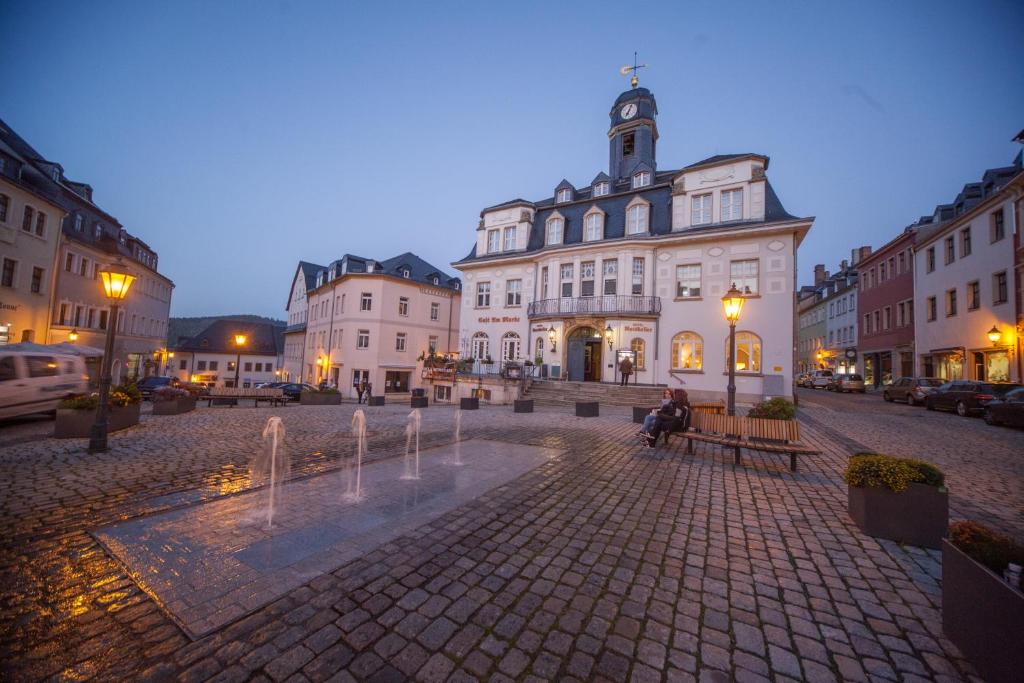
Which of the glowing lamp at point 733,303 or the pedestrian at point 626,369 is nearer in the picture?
the glowing lamp at point 733,303

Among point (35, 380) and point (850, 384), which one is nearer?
point (35, 380)

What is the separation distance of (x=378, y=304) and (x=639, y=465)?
30.2m

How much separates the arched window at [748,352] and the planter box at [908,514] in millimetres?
17762

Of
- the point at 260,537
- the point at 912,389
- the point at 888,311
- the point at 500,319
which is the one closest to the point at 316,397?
the point at 500,319

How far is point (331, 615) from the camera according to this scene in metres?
3.01

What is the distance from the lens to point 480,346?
29.1 metres

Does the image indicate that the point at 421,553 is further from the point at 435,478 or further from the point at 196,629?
the point at 435,478

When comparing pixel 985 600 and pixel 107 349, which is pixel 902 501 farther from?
pixel 107 349

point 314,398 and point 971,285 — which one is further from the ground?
point 971,285

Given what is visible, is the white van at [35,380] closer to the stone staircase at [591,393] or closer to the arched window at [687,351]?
the stone staircase at [591,393]

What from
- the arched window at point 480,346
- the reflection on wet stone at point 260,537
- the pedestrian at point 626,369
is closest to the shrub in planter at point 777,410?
the reflection on wet stone at point 260,537

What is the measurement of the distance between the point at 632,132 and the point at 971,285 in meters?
22.5

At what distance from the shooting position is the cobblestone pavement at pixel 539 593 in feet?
8.42

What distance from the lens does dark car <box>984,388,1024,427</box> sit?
1317cm
